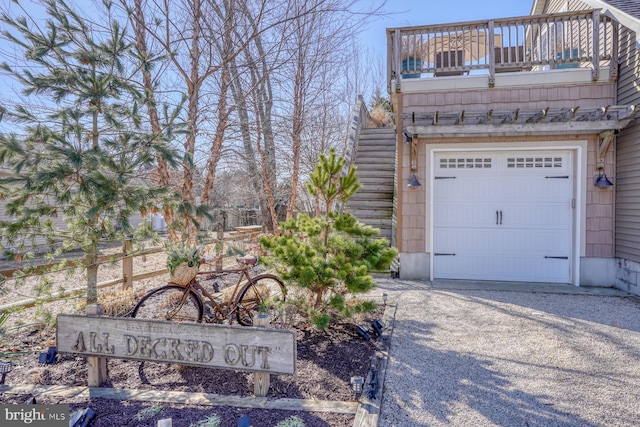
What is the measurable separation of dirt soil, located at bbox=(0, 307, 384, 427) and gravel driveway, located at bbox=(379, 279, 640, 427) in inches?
15.1

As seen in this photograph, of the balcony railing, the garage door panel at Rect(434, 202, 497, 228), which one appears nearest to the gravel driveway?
the garage door panel at Rect(434, 202, 497, 228)

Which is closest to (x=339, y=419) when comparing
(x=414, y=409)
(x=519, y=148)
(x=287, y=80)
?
(x=414, y=409)

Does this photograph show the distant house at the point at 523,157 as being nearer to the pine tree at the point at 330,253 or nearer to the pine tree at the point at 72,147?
the pine tree at the point at 330,253

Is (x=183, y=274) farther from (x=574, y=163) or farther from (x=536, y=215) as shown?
(x=574, y=163)

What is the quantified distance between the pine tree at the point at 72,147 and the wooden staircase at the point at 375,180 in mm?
4559

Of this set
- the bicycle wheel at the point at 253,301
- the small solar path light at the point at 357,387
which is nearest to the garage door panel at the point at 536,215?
the bicycle wheel at the point at 253,301

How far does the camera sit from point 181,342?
2.60m

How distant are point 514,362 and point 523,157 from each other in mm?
4166

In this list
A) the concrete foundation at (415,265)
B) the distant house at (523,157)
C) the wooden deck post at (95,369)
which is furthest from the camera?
the concrete foundation at (415,265)

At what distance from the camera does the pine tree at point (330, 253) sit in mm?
3422

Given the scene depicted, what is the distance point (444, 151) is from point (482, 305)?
2.74 m

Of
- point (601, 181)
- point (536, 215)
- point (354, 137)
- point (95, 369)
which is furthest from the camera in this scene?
point (354, 137)

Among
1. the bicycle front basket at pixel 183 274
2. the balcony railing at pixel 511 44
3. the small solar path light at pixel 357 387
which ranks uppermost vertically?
the balcony railing at pixel 511 44

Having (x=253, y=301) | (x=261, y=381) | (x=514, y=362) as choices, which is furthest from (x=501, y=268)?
(x=261, y=381)
